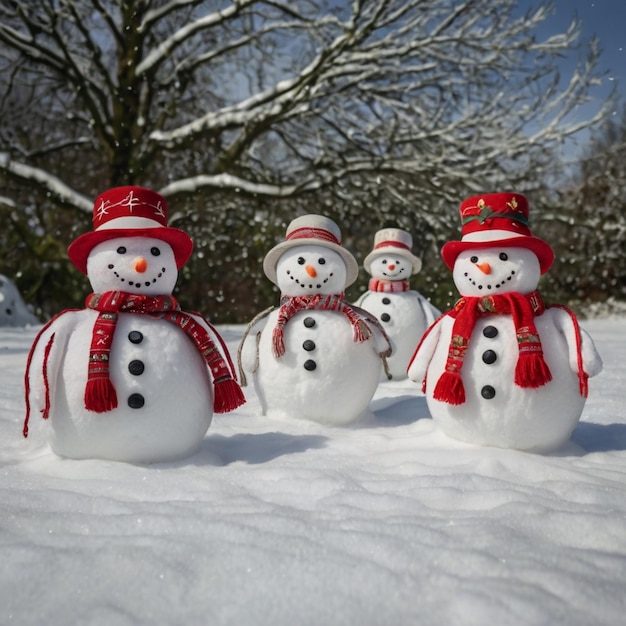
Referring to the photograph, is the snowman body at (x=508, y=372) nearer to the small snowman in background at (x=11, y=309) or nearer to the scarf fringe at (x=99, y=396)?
the scarf fringe at (x=99, y=396)

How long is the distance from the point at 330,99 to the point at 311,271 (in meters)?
7.50

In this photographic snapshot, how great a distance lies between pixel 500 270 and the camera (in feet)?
9.64

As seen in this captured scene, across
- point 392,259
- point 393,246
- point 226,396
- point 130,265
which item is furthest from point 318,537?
point 393,246

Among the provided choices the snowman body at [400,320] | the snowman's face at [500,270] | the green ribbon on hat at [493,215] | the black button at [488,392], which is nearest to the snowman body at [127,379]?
the black button at [488,392]

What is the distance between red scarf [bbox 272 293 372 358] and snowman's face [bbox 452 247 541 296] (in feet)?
2.50

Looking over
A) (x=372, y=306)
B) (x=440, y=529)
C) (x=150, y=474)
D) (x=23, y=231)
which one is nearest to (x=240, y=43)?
(x=23, y=231)

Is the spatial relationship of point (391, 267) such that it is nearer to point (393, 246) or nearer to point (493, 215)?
point (393, 246)

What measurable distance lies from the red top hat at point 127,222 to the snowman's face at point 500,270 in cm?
142

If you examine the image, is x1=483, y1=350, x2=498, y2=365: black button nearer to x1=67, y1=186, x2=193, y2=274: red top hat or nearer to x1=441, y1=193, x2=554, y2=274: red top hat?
x1=441, y1=193, x2=554, y2=274: red top hat

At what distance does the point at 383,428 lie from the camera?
3.54 m

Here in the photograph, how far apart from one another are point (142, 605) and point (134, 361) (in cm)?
131

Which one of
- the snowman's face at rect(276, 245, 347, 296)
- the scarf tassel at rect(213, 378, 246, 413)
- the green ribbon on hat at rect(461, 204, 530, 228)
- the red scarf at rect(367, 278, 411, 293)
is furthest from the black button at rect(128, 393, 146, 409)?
the red scarf at rect(367, 278, 411, 293)

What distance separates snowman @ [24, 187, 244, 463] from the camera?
8.57 ft

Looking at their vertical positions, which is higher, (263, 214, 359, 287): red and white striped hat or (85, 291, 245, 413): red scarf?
(263, 214, 359, 287): red and white striped hat
